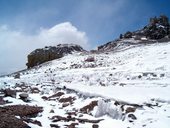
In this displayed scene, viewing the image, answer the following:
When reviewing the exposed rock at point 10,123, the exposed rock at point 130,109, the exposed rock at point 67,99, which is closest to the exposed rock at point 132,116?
the exposed rock at point 130,109

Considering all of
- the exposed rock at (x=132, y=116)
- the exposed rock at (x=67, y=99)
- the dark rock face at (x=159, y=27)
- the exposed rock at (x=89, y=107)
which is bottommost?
the exposed rock at (x=132, y=116)

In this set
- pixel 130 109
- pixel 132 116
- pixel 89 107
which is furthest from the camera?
pixel 89 107

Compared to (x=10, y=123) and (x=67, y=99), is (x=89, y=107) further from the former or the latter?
(x=10, y=123)

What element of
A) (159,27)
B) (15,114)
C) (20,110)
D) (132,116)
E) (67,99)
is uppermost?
(159,27)

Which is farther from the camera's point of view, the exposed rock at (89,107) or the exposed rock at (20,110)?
the exposed rock at (89,107)

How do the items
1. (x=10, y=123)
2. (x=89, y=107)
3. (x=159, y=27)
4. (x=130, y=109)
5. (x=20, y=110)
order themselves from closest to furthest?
(x=10, y=123) → (x=130, y=109) → (x=20, y=110) → (x=89, y=107) → (x=159, y=27)

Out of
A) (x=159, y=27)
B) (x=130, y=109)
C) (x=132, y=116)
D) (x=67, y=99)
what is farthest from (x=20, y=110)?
(x=159, y=27)

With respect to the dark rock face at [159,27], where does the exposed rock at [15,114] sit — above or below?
below

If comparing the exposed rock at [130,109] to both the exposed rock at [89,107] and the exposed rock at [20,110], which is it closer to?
the exposed rock at [89,107]

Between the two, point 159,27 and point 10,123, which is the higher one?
point 159,27

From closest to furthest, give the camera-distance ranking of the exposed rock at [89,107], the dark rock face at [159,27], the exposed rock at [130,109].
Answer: the exposed rock at [130,109] → the exposed rock at [89,107] → the dark rock face at [159,27]

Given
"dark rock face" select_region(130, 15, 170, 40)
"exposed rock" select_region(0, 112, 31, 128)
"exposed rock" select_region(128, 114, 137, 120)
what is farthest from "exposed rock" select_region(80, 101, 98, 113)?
"dark rock face" select_region(130, 15, 170, 40)

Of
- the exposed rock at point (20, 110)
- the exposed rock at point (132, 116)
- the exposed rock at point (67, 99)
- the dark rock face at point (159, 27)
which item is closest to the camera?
the exposed rock at point (132, 116)

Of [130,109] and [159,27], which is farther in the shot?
[159,27]
